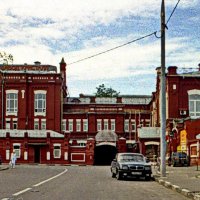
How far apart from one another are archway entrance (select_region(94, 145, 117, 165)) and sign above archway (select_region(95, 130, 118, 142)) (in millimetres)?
1253

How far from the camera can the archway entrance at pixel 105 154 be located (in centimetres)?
8100

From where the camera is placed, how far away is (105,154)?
82688 millimetres

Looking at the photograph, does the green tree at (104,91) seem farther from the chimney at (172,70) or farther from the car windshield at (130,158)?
the car windshield at (130,158)

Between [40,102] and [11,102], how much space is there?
14.7ft

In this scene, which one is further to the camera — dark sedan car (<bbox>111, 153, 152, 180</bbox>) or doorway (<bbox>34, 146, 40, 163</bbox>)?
doorway (<bbox>34, 146, 40, 163</bbox>)

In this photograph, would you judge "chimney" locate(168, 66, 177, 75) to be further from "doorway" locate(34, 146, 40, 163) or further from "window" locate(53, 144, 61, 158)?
"doorway" locate(34, 146, 40, 163)

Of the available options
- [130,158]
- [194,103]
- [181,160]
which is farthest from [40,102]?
[130,158]

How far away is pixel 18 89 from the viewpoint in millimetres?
83062

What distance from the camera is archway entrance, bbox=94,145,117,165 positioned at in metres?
81.0

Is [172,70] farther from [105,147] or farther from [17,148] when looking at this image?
[17,148]

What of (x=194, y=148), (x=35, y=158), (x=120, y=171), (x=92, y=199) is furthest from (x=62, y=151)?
(x=92, y=199)

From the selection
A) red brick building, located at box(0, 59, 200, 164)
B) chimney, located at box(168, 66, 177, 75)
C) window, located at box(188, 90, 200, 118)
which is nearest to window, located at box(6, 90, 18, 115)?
red brick building, located at box(0, 59, 200, 164)

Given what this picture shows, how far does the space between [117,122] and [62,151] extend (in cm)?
1515

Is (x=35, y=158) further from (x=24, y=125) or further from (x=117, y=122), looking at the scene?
(x=117, y=122)
